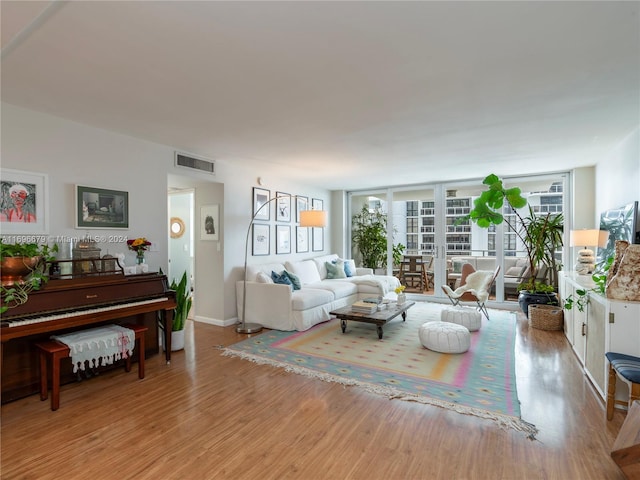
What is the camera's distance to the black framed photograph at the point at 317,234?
23.2ft

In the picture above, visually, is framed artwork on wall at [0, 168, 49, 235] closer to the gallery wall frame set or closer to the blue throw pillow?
the gallery wall frame set

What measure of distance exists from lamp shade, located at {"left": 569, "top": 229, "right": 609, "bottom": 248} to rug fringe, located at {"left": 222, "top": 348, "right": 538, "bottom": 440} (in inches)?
114

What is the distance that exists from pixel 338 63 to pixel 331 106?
698mm

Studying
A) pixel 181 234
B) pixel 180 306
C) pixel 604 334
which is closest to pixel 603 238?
pixel 604 334

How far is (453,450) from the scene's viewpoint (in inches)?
79.1

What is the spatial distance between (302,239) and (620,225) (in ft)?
15.5

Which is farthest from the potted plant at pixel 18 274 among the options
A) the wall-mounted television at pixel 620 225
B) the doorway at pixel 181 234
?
the wall-mounted television at pixel 620 225

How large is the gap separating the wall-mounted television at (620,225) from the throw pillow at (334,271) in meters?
3.87

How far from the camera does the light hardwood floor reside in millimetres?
1856

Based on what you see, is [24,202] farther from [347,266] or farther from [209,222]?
[347,266]

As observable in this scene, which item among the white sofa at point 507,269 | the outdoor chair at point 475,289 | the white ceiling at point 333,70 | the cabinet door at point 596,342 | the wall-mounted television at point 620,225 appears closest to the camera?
the white ceiling at point 333,70

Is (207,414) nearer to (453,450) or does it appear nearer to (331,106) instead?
(453,450)

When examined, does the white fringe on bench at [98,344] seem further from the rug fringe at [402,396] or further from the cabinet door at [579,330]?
the cabinet door at [579,330]

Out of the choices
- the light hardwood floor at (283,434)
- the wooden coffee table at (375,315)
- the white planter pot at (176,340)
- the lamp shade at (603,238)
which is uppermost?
the lamp shade at (603,238)
